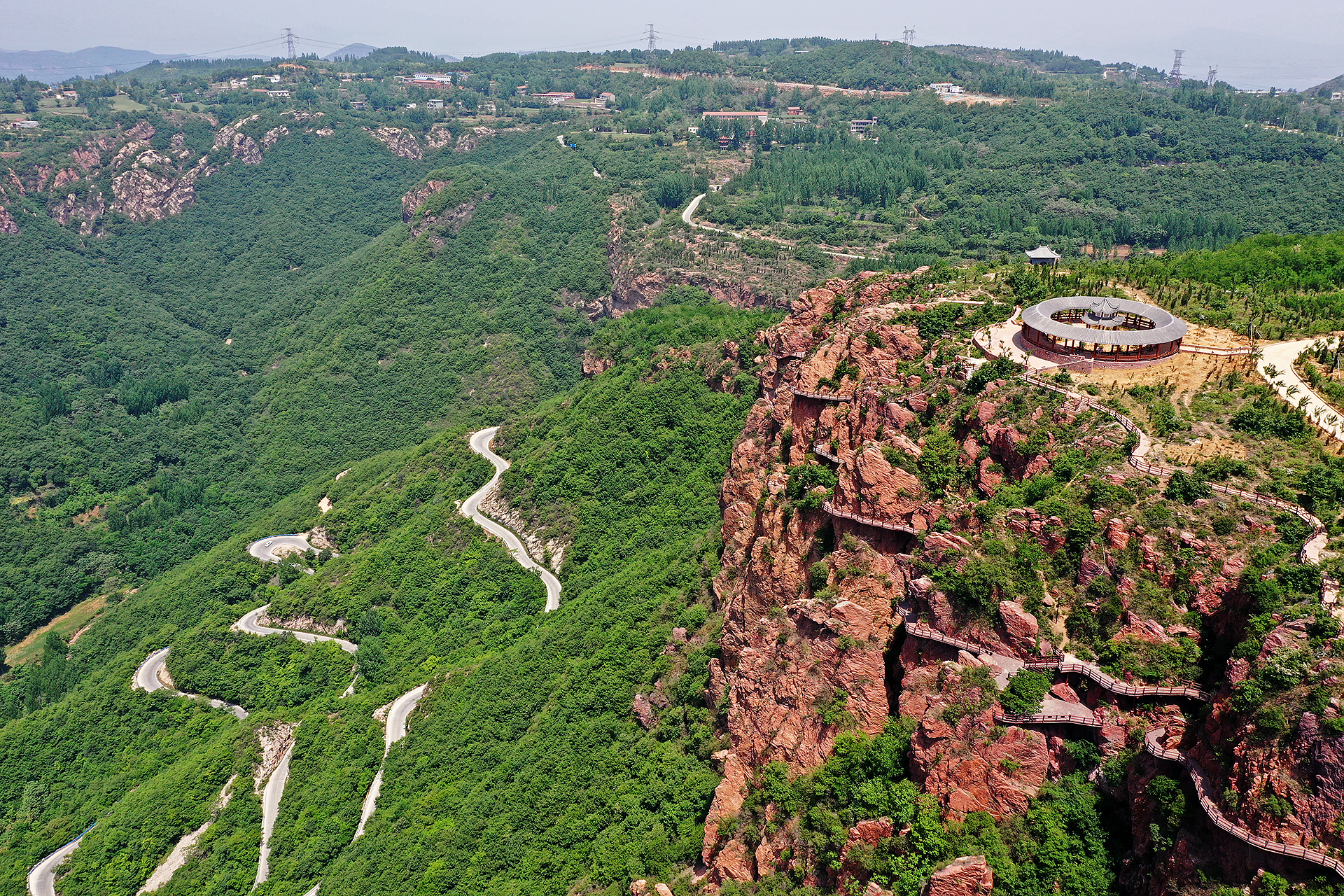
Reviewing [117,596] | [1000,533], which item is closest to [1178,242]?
[1000,533]

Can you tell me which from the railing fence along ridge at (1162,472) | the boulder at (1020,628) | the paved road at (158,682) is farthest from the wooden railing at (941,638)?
the paved road at (158,682)

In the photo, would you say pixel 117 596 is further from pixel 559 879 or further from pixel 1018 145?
pixel 1018 145

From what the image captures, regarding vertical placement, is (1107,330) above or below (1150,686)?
above

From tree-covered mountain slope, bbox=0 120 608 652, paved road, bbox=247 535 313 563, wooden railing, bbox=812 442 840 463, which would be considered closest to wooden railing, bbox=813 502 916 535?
wooden railing, bbox=812 442 840 463

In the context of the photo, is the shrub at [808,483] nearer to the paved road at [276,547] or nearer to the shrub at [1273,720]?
the shrub at [1273,720]

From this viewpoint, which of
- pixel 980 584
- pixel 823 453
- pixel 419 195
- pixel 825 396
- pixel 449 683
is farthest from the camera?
pixel 419 195

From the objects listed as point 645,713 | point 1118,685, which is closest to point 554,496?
point 645,713

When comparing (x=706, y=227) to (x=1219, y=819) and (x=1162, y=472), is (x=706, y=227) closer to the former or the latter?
(x=1162, y=472)
